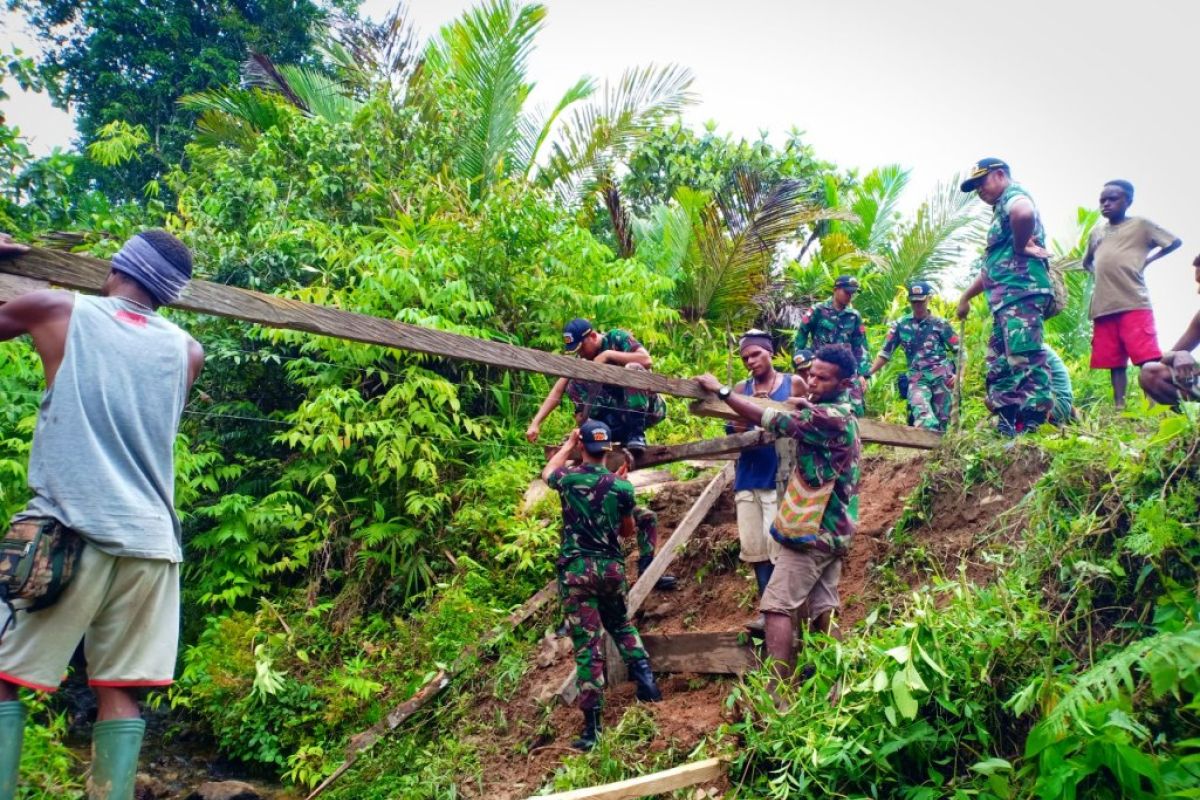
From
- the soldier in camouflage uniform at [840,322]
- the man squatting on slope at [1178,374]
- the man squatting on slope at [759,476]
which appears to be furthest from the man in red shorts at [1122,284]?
the man squatting on slope at [759,476]

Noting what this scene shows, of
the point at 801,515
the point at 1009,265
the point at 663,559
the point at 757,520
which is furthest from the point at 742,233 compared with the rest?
the point at 801,515

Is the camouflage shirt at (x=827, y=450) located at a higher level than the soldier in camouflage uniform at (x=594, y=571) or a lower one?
higher

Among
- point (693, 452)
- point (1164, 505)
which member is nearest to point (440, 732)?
point (693, 452)

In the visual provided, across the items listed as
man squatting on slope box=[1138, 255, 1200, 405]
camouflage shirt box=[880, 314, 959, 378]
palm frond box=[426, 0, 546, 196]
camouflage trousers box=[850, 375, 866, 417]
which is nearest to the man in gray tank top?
man squatting on slope box=[1138, 255, 1200, 405]

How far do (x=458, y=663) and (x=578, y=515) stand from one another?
225 centimetres

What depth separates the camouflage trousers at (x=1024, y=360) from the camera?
735 cm

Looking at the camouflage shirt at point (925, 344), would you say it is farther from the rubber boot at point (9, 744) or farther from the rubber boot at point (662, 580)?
the rubber boot at point (9, 744)

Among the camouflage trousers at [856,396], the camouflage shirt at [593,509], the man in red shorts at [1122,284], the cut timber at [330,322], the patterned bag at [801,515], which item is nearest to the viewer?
the cut timber at [330,322]

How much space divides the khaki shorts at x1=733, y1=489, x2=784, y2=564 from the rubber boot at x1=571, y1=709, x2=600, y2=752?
60.7 inches

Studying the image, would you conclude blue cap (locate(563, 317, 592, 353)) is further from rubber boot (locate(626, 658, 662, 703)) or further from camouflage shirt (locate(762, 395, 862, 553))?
rubber boot (locate(626, 658, 662, 703))

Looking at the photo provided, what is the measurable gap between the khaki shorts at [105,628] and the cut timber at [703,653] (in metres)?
3.75

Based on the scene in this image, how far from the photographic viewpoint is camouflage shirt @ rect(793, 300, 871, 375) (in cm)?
910

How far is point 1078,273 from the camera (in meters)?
14.2

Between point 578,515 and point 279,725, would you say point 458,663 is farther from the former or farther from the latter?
point 578,515
